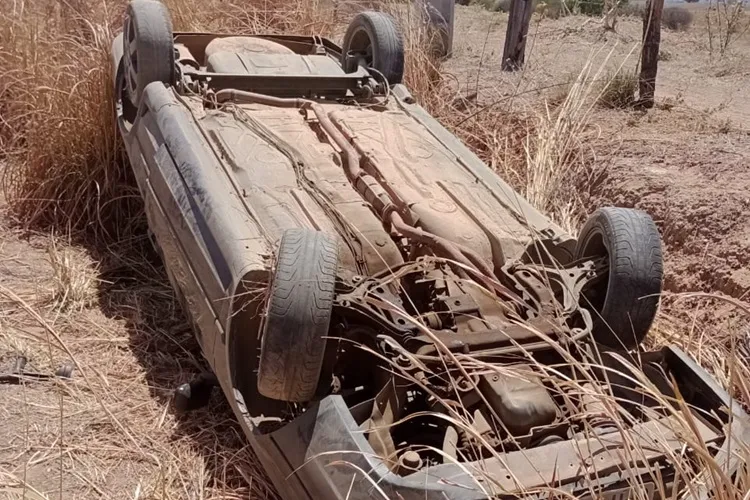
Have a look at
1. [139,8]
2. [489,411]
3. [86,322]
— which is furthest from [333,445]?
[139,8]

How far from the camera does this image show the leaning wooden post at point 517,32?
7730 millimetres

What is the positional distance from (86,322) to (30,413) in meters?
0.90

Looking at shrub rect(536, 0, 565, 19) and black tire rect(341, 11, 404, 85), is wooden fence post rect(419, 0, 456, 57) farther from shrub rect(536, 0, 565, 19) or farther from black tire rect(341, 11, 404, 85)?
shrub rect(536, 0, 565, 19)

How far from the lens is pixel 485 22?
11820mm

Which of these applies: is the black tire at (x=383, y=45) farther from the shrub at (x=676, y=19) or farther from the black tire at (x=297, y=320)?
the shrub at (x=676, y=19)

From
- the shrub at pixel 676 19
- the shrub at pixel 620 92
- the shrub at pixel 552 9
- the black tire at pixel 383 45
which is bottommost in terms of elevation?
the shrub at pixel 676 19

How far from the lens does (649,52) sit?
7.00 metres

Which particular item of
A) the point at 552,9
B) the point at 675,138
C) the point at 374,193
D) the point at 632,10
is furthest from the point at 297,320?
the point at 632,10

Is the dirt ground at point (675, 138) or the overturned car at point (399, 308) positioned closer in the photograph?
the overturned car at point (399, 308)

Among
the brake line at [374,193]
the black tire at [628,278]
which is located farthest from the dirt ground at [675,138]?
the brake line at [374,193]

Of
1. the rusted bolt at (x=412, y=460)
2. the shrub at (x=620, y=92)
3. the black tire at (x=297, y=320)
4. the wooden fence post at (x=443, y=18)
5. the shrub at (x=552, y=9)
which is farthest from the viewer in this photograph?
the shrub at (x=552, y=9)

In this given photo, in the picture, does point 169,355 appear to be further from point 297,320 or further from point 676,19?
point 676,19

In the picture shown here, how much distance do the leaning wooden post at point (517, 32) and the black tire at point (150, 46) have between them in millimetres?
3631

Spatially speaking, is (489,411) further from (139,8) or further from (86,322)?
(139,8)
